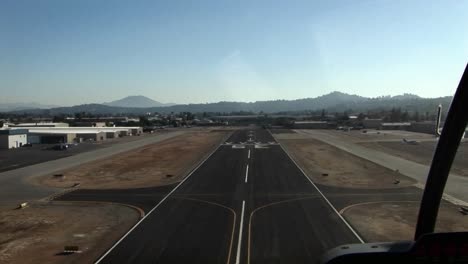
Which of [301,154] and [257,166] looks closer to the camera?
[257,166]

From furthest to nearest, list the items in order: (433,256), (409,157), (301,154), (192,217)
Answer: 1. (301,154)
2. (409,157)
3. (192,217)
4. (433,256)

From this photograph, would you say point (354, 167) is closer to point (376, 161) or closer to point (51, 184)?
point (376, 161)

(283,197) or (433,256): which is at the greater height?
(433,256)

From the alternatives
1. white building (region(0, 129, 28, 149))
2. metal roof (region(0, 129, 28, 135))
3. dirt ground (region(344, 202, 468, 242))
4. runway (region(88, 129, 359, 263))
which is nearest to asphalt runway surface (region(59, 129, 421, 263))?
runway (region(88, 129, 359, 263))

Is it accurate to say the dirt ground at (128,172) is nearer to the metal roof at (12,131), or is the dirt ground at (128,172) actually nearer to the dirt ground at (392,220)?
the dirt ground at (392,220)

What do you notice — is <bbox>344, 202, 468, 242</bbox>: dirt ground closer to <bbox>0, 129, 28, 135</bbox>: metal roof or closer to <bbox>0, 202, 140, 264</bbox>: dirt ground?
<bbox>0, 202, 140, 264</bbox>: dirt ground

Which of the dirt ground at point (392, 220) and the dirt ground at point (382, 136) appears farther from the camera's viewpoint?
the dirt ground at point (382, 136)

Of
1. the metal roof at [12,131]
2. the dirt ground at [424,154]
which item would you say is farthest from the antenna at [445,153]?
the metal roof at [12,131]

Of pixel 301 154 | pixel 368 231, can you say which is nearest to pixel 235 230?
pixel 368 231
